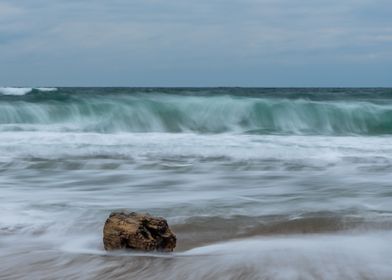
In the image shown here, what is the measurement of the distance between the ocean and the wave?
397cm

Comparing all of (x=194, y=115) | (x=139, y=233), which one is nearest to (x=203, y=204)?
(x=139, y=233)

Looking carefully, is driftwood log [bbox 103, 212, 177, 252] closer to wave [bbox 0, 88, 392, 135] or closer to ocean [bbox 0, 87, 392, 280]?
ocean [bbox 0, 87, 392, 280]

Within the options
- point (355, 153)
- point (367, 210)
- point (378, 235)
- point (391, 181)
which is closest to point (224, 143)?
point (355, 153)

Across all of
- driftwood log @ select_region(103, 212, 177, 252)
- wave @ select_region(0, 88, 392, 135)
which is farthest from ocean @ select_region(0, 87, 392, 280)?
wave @ select_region(0, 88, 392, 135)

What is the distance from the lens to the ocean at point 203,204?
13.1 feet

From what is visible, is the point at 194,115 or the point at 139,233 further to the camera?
the point at 194,115

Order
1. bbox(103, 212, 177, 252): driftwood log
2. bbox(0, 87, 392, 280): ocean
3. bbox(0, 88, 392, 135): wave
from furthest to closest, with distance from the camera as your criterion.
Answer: bbox(0, 88, 392, 135): wave < bbox(103, 212, 177, 252): driftwood log < bbox(0, 87, 392, 280): ocean

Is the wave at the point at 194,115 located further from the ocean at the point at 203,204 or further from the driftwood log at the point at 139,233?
the driftwood log at the point at 139,233

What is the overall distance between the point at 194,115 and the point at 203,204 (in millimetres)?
15240

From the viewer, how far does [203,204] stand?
611 cm

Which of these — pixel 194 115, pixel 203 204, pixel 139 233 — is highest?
pixel 139 233

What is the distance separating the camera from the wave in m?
18.6

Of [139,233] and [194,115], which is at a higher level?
[139,233]

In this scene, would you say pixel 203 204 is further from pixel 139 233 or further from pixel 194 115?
pixel 194 115
